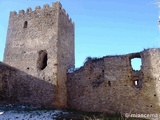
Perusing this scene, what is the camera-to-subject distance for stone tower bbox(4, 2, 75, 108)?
1438 centimetres

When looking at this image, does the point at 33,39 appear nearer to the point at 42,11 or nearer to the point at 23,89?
the point at 42,11

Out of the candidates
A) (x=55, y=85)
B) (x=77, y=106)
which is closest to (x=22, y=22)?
(x=55, y=85)

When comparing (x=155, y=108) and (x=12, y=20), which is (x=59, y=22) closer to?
(x=12, y=20)

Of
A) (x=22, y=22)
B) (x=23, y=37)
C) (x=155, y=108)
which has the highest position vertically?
(x=22, y=22)

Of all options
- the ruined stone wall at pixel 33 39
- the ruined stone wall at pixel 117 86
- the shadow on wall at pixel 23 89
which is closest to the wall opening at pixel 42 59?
the ruined stone wall at pixel 33 39

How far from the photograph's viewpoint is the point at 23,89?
1461cm

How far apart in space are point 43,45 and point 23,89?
348 centimetres

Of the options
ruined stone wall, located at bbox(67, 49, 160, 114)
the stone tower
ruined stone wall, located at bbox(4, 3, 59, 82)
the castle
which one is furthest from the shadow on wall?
ruined stone wall, located at bbox(67, 49, 160, 114)

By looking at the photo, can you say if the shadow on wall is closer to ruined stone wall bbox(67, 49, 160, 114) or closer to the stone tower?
→ the stone tower

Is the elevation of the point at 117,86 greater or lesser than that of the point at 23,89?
greater

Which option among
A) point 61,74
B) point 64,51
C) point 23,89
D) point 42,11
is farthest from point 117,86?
point 42,11

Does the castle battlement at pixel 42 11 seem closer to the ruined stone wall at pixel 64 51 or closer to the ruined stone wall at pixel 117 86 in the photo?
the ruined stone wall at pixel 64 51

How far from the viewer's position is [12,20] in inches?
671

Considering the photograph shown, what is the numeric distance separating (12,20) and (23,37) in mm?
2162
